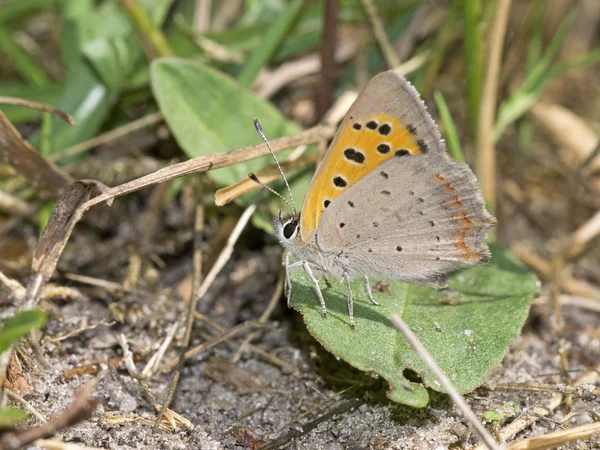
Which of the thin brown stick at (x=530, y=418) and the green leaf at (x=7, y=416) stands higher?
the green leaf at (x=7, y=416)

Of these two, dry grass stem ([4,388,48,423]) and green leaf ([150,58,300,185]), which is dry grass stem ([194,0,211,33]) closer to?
green leaf ([150,58,300,185])

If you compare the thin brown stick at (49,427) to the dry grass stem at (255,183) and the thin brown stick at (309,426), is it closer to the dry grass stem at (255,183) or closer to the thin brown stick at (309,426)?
the thin brown stick at (309,426)

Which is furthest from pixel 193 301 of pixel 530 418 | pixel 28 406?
pixel 530 418

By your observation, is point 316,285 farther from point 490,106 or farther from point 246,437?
Answer: point 490,106

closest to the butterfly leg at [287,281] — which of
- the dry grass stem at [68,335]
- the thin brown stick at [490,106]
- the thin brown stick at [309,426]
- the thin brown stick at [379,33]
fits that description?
the thin brown stick at [309,426]

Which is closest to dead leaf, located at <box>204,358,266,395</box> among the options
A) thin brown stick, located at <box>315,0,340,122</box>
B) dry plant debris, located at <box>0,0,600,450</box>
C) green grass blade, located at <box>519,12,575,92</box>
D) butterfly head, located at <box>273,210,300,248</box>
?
dry plant debris, located at <box>0,0,600,450</box>

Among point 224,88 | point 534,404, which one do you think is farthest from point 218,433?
point 224,88

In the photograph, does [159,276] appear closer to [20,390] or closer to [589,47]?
[20,390]
